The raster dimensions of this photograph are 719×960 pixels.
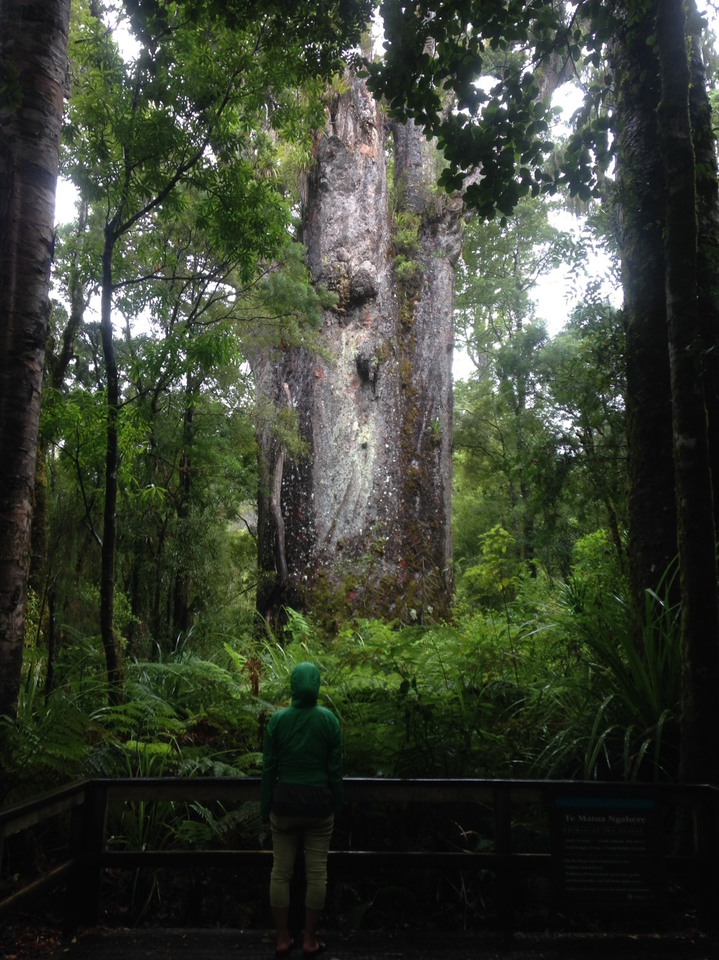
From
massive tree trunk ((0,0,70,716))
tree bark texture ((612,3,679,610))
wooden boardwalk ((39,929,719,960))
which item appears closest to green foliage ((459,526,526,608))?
tree bark texture ((612,3,679,610))

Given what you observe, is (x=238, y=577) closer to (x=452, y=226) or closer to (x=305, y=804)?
(x=452, y=226)

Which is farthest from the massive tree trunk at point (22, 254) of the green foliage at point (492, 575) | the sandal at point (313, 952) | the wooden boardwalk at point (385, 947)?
the green foliage at point (492, 575)

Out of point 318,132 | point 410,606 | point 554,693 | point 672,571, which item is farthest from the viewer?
point 318,132

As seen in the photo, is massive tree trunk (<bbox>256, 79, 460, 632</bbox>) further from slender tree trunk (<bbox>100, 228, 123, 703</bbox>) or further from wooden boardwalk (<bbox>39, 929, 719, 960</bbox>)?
wooden boardwalk (<bbox>39, 929, 719, 960</bbox>)

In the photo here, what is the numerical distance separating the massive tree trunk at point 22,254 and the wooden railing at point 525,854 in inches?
42.5

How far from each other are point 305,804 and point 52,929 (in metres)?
1.72

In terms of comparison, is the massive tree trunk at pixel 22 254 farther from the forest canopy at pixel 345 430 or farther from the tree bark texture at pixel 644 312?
the tree bark texture at pixel 644 312

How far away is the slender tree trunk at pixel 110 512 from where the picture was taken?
584 centimetres

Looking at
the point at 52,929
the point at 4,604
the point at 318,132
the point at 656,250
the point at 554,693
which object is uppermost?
the point at 318,132

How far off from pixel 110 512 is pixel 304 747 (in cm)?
292

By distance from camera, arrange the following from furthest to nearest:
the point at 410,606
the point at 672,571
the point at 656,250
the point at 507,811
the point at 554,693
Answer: the point at 410,606 → the point at 656,250 → the point at 672,571 → the point at 554,693 → the point at 507,811

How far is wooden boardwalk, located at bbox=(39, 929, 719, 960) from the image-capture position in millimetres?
3568

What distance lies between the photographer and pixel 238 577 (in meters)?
12.8

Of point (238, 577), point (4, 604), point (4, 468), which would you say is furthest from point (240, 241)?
point (238, 577)
